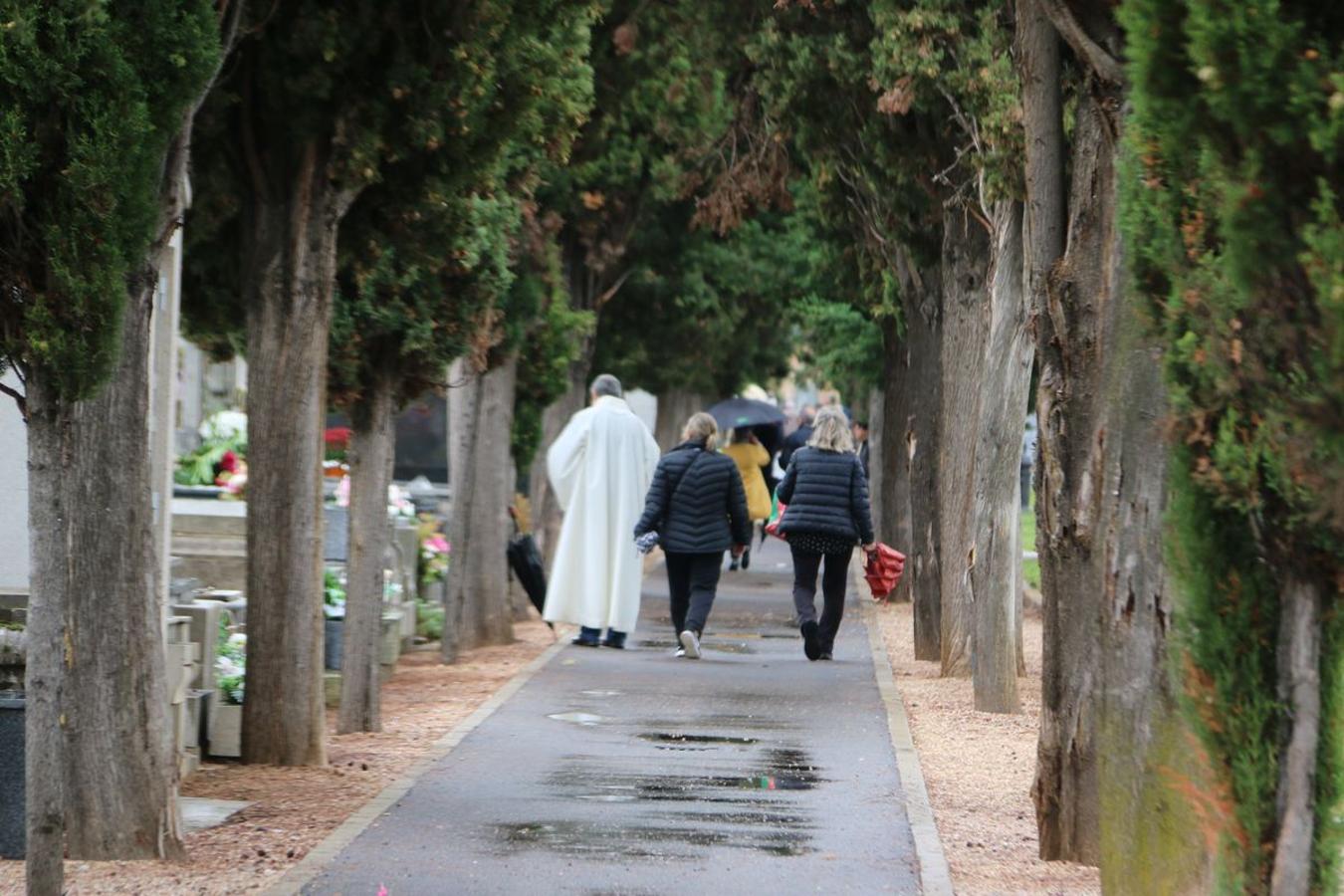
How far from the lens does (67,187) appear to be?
22.8ft

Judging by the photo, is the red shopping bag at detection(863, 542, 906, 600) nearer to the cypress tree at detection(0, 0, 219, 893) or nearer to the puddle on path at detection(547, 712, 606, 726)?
the puddle on path at detection(547, 712, 606, 726)

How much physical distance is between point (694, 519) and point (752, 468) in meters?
9.49

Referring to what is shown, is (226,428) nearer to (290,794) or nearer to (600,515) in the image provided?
(600,515)

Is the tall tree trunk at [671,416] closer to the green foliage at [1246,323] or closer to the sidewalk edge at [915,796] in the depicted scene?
the sidewalk edge at [915,796]

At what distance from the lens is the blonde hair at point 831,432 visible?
15.8m

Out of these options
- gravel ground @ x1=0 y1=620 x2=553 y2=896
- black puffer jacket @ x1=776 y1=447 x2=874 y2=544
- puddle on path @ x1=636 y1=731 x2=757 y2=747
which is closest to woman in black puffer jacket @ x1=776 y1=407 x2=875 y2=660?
black puffer jacket @ x1=776 y1=447 x2=874 y2=544

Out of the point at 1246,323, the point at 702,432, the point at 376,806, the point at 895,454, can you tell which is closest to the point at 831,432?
the point at 702,432

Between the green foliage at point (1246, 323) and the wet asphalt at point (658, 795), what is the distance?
2.80 m

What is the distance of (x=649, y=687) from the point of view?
1408cm

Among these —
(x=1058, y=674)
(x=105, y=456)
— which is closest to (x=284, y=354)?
(x=105, y=456)

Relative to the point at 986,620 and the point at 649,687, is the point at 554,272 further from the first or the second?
the point at 986,620

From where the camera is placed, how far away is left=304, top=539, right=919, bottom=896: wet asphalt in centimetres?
786

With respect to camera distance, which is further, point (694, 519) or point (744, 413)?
point (744, 413)

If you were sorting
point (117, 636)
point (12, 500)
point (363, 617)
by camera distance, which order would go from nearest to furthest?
1. point (117, 636)
2. point (12, 500)
3. point (363, 617)
